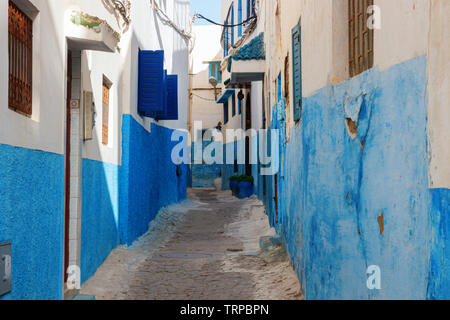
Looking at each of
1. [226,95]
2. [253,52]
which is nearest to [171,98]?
[253,52]

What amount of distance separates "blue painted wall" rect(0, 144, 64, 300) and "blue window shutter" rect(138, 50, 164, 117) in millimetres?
5558

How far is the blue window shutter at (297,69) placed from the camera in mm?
6998

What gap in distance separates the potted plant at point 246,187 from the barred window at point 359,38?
1523cm

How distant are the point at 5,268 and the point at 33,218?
75 centimetres

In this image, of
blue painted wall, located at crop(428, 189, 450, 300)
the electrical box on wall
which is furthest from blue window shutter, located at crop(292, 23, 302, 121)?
blue painted wall, located at crop(428, 189, 450, 300)

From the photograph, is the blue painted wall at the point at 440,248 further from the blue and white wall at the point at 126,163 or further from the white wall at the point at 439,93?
the blue and white wall at the point at 126,163

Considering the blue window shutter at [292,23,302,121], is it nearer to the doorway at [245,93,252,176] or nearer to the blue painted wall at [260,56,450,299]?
the blue painted wall at [260,56,450,299]

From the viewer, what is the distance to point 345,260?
4.37 metres

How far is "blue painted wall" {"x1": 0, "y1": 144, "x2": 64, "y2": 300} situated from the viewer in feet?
12.7

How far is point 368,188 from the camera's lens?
12.3 feet

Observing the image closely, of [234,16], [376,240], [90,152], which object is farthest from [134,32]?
[234,16]

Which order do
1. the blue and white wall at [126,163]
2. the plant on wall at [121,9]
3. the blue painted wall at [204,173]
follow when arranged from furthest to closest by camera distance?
the blue painted wall at [204,173] < the plant on wall at [121,9] < the blue and white wall at [126,163]

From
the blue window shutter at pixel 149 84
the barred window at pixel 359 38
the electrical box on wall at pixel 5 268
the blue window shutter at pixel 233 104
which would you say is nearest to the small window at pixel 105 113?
the blue window shutter at pixel 149 84

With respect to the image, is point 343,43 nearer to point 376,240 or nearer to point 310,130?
point 310,130
